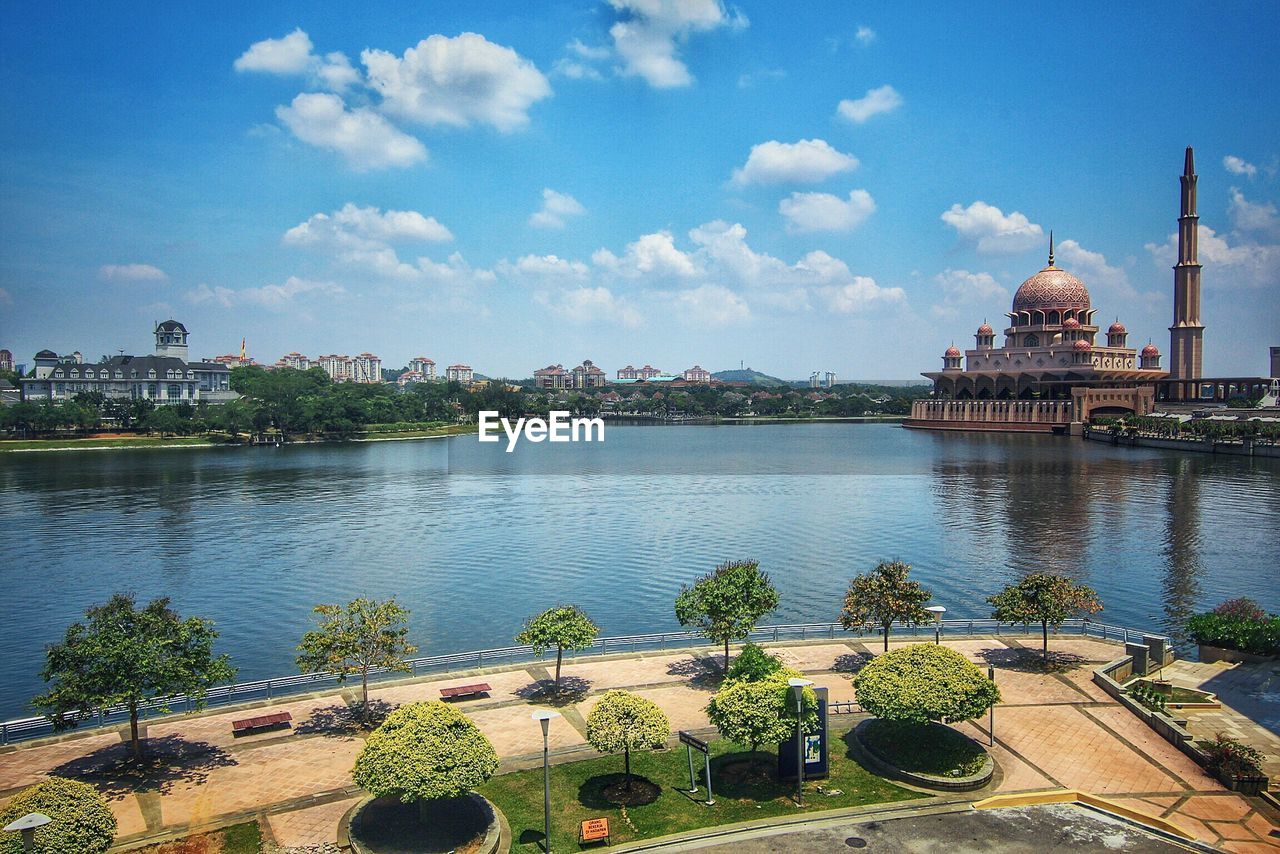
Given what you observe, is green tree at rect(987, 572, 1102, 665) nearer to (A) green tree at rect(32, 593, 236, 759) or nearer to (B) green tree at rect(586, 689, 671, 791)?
(B) green tree at rect(586, 689, 671, 791)

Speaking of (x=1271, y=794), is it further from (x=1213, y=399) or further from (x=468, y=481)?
(x=1213, y=399)

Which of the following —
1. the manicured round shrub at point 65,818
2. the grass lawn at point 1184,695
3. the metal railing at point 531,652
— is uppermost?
the manicured round shrub at point 65,818

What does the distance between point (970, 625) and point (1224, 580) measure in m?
17.3

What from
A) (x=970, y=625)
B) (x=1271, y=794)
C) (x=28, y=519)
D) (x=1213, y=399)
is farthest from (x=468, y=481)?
(x=1213, y=399)

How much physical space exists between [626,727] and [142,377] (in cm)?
15842

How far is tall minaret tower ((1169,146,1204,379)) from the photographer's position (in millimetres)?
119500

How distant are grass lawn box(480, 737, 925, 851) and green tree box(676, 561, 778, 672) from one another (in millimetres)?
5014

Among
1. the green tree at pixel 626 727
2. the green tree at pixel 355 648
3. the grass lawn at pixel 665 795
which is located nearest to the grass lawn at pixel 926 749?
the grass lawn at pixel 665 795

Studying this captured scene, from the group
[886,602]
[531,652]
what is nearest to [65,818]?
[531,652]

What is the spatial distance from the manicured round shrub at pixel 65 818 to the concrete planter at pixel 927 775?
14074mm

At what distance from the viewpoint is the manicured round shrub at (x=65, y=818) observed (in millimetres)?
13008

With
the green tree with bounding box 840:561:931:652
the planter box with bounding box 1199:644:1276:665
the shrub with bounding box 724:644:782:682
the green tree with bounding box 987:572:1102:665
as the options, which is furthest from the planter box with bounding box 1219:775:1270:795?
the green tree with bounding box 840:561:931:652

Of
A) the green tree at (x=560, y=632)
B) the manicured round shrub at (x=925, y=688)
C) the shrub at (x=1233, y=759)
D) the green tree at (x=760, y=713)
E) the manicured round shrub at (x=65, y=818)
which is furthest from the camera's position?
the green tree at (x=560, y=632)

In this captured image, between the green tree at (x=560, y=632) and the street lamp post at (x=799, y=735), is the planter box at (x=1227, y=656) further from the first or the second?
the green tree at (x=560, y=632)
